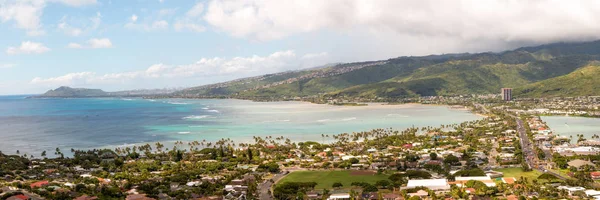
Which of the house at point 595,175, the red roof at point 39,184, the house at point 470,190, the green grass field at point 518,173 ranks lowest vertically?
the house at point 470,190

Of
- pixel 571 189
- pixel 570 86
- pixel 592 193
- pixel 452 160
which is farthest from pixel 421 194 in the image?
pixel 570 86

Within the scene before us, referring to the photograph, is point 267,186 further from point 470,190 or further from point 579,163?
point 579,163

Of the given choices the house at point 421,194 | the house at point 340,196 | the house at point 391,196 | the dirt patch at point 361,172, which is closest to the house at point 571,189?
the house at point 421,194

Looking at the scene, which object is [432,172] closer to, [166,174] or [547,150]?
[547,150]

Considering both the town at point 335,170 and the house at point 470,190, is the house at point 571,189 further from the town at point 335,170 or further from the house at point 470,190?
the house at point 470,190

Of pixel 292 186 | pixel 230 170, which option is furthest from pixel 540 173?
pixel 230 170

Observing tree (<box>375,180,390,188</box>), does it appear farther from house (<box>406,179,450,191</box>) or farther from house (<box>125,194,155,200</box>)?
house (<box>125,194,155,200</box>)

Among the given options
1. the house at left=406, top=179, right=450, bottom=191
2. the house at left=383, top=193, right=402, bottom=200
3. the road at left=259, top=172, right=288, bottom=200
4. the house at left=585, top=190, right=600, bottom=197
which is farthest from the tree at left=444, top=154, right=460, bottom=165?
the road at left=259, top=172, right=288, bottom=200
